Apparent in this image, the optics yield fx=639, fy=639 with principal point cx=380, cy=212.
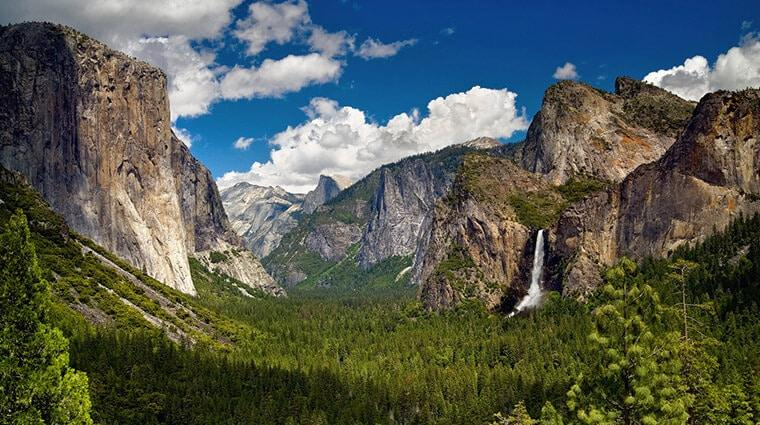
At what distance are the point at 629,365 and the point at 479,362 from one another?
132 meters

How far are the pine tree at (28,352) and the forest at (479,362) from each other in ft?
0.31

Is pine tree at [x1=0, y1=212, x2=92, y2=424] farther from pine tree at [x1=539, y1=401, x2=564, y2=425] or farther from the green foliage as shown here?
pine tree at [x1=539, y1=401, x2=564, y2=425]

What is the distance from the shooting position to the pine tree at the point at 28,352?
2527 cm

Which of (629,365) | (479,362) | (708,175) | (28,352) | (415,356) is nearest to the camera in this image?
(28,352)

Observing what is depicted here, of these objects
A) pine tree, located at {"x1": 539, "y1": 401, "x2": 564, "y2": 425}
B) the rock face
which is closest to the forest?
pine tree, located at {"x1": 539, "y1": 401, "x2": 564, "y2": 425}

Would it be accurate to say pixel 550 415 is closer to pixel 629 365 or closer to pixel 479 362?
pixel 629 365

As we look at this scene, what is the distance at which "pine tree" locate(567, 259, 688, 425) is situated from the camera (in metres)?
31.6

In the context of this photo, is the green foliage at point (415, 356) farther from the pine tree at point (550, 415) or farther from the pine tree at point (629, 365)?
the pine tree at point (550, 415)

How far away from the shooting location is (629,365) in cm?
3209

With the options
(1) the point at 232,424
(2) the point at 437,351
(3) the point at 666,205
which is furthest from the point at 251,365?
(3) the point at 666,205

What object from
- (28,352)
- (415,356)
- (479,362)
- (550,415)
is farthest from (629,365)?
(415,356)

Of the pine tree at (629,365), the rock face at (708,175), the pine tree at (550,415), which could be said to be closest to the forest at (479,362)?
the pine tree at (629,365)

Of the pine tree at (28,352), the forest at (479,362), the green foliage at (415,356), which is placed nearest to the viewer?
the pine tree at (28,352)

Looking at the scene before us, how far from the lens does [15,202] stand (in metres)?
156
